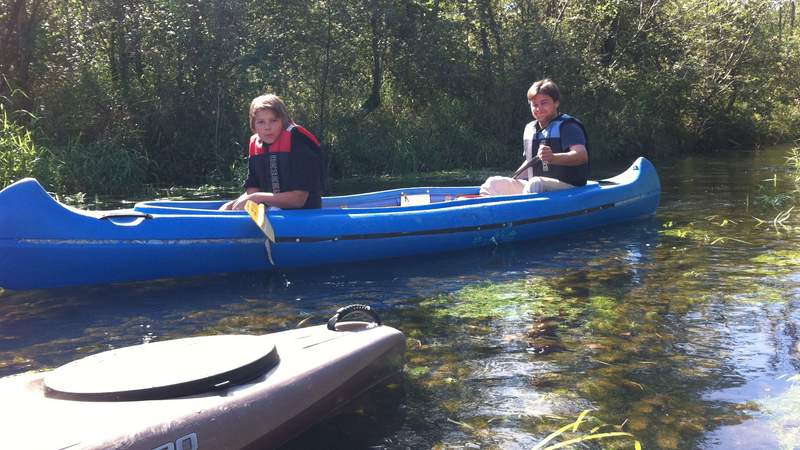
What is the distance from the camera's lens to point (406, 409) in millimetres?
2811

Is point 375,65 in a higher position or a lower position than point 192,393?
higher

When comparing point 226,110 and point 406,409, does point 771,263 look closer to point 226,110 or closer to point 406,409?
point 406,409

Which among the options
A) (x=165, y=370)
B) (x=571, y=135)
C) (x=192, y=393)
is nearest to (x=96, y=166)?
(x=571, y=135)

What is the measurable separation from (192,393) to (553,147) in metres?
4.59

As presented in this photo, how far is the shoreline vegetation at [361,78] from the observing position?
9.89 m

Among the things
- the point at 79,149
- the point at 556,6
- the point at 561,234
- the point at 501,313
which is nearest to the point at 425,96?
the point at 556,6

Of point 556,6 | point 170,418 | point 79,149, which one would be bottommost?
point 170,418

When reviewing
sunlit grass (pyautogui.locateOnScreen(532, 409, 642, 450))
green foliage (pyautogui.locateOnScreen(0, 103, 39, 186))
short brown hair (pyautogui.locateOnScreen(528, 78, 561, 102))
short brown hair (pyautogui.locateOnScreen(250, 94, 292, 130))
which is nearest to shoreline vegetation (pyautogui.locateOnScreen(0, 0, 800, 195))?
green foliage (pyautogui.locateOnScreen(0, 103, 39, 186))

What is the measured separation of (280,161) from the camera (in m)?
5.12

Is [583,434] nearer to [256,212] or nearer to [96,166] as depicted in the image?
[256,212]

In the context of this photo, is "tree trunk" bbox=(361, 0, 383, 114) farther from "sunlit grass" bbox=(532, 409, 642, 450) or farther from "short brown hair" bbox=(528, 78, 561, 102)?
→ "sunlit grass" bbox=(532, 409, 642, 450)

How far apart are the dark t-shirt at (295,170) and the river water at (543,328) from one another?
1.85ft

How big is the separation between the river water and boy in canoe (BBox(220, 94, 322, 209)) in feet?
1.66

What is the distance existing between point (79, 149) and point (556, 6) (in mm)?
8725
